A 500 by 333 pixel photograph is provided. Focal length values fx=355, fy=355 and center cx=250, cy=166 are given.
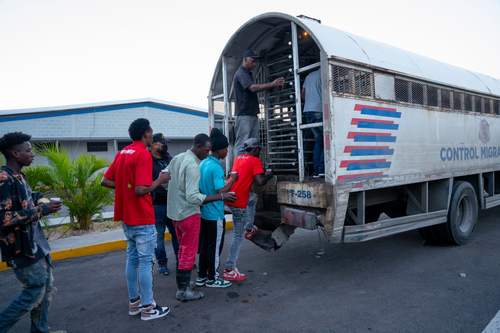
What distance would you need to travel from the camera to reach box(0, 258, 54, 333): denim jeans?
2758 millimetres

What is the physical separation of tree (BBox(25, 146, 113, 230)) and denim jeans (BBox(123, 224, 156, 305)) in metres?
4.38

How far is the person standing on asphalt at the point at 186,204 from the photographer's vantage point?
145 inches

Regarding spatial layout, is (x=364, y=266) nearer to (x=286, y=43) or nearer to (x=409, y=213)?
(x=409, y=213)

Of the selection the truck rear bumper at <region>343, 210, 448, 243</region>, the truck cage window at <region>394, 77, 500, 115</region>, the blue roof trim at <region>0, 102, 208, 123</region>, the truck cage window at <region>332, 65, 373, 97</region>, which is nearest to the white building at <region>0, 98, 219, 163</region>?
the blue roof trim at <region>0, 102, 208, 123</region>

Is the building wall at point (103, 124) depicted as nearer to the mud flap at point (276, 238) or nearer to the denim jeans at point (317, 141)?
the mud flap at point (276, 238)

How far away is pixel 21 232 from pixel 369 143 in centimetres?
368

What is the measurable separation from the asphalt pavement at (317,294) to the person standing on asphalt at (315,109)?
4.69 ft

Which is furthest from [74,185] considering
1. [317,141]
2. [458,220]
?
[458,220]

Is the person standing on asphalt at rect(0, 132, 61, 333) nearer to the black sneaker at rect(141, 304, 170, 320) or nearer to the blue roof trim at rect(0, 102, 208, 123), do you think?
the black sneaker at rect(141, 304, 170, 320)

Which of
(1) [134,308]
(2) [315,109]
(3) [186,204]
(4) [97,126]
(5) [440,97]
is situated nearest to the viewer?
(1) [134,308]

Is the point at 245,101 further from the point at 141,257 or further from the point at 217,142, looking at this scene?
the point at 141,257

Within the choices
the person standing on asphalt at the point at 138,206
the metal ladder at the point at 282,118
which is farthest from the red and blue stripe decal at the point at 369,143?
the person standing on asphalt at the point at 138,206

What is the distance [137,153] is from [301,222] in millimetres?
2008

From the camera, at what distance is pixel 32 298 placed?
2822 mm
